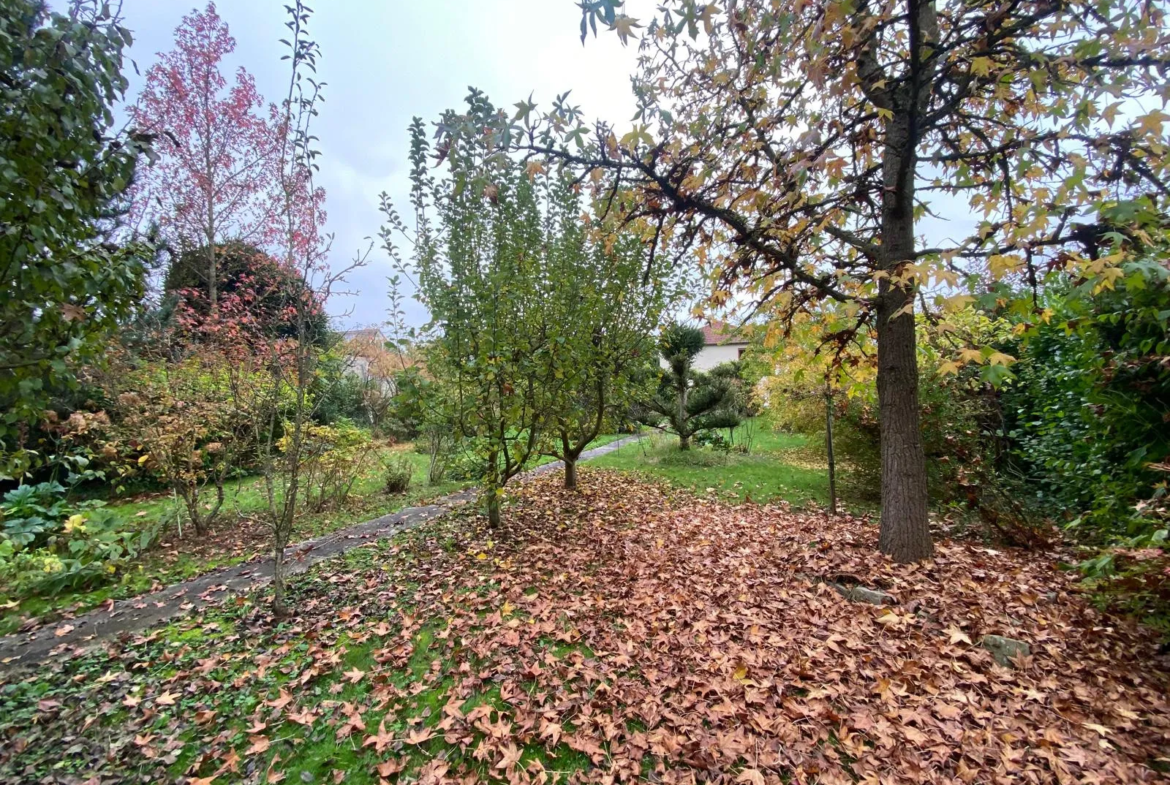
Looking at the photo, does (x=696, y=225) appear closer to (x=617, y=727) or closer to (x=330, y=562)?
(x=617, y=727)

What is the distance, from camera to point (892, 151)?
3.83 metres

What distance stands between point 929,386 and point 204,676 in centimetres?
780

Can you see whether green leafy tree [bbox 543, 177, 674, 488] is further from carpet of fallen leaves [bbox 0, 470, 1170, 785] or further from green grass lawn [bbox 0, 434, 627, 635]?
green grass lawn [bbox 0, 434, 627, 635]

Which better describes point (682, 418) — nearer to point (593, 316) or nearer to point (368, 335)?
point (593, 316)

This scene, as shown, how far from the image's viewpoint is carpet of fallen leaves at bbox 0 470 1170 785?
2.14m

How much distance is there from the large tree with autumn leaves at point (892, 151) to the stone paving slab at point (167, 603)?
4.33 meters

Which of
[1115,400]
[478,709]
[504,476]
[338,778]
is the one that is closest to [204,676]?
[338,778]

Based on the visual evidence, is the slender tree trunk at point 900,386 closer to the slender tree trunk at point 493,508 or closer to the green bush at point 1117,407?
the green bush at point 1117,407

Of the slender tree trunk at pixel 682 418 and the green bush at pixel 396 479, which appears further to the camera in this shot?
the slender tree trunk at pixel 682 418

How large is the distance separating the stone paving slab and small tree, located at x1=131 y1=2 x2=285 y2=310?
18.4ft

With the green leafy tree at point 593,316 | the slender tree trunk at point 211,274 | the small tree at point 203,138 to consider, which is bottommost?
the green leafy tree at point 593,316

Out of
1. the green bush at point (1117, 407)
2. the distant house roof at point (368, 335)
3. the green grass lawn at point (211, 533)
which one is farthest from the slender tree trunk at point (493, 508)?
the distant house roof at point (368, 335)

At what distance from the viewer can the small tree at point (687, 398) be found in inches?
453

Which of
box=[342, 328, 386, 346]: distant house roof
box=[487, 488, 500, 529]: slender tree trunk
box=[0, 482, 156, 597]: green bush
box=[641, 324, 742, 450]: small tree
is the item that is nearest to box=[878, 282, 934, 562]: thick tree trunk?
box=[487, 488, 500, 529]: slender tree trunk
